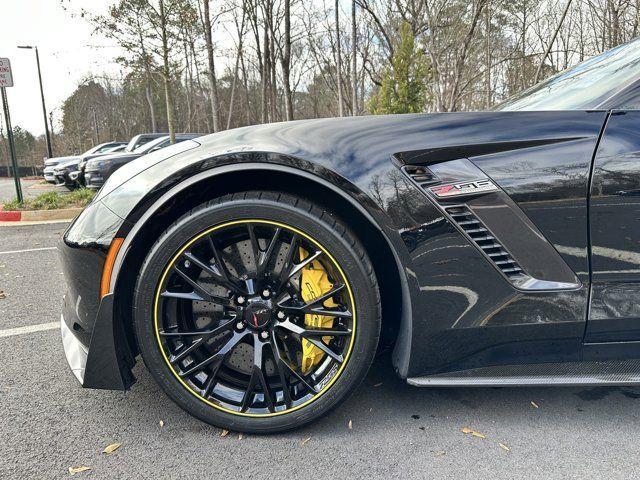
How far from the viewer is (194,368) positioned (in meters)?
1.58

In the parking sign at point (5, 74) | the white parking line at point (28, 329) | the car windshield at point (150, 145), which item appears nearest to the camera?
the white parking line at point (28, 329)

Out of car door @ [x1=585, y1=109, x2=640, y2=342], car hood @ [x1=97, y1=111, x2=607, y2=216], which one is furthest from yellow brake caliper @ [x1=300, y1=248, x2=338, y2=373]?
car door @ [x1=585, y1=109, x2=640, y2=342]

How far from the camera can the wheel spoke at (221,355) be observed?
1582 mm

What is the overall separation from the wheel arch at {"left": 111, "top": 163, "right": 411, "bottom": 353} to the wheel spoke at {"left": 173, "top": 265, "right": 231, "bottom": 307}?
7.1 inches

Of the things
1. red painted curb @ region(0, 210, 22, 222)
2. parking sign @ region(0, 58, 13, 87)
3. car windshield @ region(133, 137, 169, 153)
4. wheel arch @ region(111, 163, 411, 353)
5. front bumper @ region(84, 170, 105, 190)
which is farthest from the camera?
car windshield @ region(133, 137, 169, 153)

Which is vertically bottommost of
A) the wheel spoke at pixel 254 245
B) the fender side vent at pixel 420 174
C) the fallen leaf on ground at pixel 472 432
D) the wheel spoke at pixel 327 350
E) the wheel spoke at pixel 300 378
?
the fallen leaf on ground at pixel 472 432

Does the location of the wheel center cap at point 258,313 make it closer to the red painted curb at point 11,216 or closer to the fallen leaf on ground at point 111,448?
the fallen leaf on ground at point 111,448

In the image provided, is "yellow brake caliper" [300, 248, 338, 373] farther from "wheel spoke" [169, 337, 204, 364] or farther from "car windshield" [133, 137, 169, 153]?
"car windshield" [133, 137, 169, 153]

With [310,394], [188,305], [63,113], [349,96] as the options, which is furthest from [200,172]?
[63,113]

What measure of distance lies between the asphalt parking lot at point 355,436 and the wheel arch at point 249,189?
13.8 inches

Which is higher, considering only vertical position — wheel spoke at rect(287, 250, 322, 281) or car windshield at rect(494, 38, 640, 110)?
car windshield at rect(494, 38, 640, 110)

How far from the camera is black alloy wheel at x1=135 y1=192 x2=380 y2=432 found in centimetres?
152

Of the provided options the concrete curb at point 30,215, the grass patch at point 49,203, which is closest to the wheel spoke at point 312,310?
the concrete curb at point 30,215

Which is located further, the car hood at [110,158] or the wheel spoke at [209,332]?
the car hood at [110,158]
